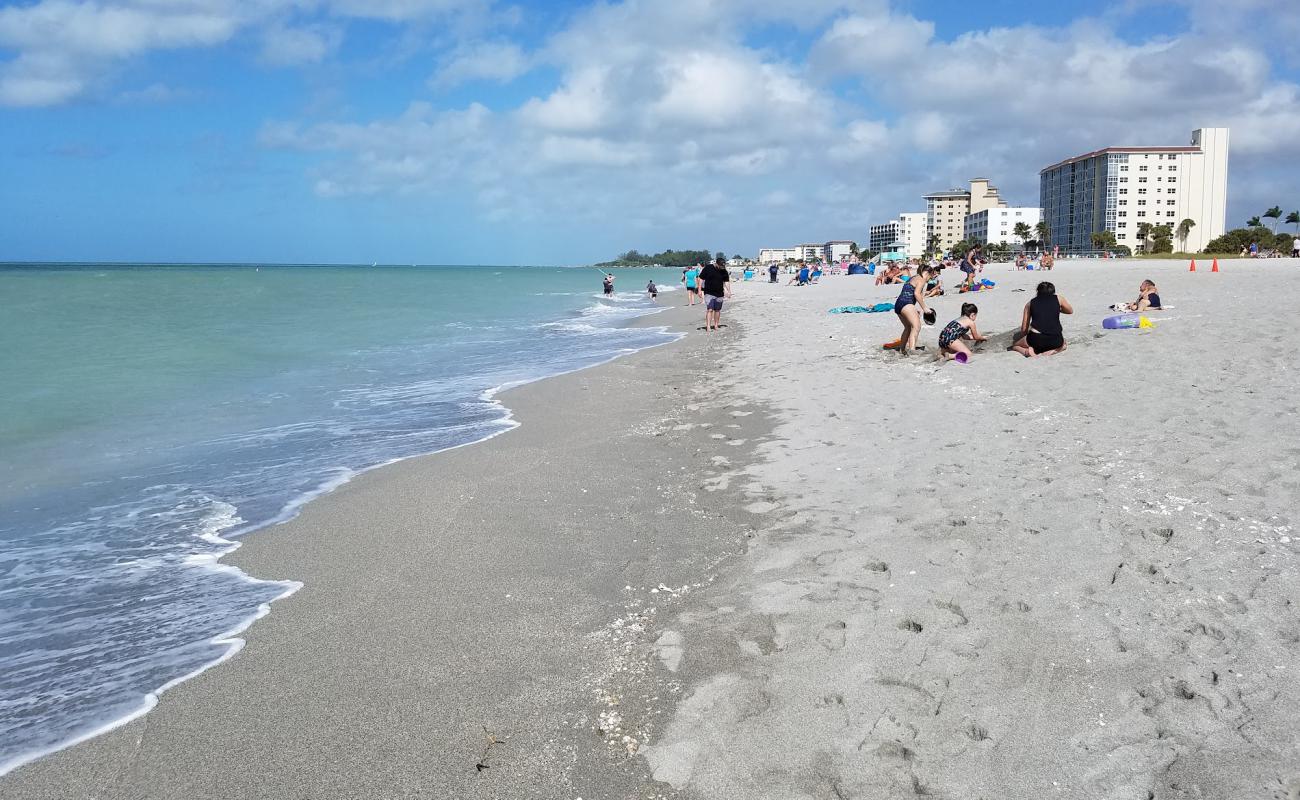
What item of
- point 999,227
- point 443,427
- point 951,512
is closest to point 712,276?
point 443,427

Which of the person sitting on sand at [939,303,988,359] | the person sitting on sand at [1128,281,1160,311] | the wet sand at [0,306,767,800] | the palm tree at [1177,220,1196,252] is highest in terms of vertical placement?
the palm tree at [1177,220,1196,252]

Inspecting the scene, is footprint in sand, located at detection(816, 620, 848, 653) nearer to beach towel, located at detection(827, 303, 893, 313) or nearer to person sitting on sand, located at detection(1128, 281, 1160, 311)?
person sitting on sand, located at detection(1128, 281, 1160, 311)

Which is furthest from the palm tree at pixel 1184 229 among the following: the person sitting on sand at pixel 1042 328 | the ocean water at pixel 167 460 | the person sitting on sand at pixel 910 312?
the person sitting on sand at pixel 1042 328

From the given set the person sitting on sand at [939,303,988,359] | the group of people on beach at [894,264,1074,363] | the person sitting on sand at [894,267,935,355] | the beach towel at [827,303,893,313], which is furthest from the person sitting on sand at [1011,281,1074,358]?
the beach towel at [827,303,893,313]

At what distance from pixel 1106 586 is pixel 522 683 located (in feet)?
8.64

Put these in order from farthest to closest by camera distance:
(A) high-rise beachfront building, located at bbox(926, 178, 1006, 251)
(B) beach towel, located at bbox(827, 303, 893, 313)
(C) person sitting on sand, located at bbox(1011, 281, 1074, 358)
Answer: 1. (A) high-rise beachfront building, located at bbox(926, 178, 1006, 251)
2. (B) beach towel, located at bbox(827, 303, 893, 313)
3. (C) person sitting on sand, located at bbox(1011, 281, 1074, 358)

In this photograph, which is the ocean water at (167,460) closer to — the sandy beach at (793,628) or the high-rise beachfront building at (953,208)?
the sandy beach at (793,628)

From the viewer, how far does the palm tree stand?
113 m

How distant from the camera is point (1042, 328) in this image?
10.1 metres

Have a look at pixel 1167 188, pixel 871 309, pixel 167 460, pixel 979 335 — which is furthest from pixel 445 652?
pixel 1167 188

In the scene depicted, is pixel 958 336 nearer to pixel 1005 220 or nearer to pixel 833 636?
pixel 833 636

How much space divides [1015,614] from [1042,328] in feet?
25.4

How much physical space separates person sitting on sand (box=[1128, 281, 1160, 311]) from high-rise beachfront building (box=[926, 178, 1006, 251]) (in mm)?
177280

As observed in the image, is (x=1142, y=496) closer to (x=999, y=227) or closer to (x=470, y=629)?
(x=470, y=629)
